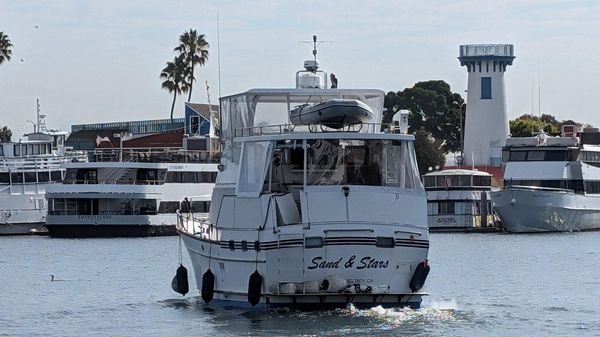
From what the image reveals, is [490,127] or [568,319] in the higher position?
[490,127]

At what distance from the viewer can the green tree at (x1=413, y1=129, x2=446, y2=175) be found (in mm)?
135250

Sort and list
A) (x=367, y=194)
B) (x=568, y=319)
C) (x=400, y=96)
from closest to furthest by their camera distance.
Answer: (x=367, y=194), (x=568, y=319), (x=400, y=96)

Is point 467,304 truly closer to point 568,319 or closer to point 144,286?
point 568,319

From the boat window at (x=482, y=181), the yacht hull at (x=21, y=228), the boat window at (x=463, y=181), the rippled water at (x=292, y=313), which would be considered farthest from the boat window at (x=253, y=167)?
the boat window at (x=482, y=181)

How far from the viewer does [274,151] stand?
1531 inches

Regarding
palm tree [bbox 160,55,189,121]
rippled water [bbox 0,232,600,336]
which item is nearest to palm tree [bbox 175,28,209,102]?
palm tree [bbox 160,55,189,121]

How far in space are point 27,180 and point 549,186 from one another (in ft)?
107

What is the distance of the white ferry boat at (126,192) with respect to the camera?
87.9 m

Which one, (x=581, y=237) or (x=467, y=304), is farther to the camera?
(x=581, y=237)

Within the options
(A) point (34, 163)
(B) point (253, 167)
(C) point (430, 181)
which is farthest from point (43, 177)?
(B) point (253, 167)

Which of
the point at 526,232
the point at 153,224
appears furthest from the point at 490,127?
the point at 153,224

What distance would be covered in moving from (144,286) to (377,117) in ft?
39.9

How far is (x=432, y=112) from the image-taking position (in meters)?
146

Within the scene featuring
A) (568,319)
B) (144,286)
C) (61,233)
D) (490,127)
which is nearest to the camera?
(568,319)
